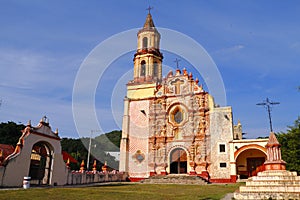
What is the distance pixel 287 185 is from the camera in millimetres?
10352

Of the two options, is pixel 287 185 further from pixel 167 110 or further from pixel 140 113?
pixel 140 113

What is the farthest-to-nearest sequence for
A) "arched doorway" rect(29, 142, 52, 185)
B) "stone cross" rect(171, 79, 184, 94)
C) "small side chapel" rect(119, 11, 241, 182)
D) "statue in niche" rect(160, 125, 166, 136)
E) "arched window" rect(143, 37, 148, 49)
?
"arched window" rect(143, 37, 148, 49) → "stone cross" rect(171, 79, 184, 94) → "statue in niche" rect(160, 125, 166, 136) → "small side chapel" rect(119, 11, 241, 182) → "arched doorway" rect(29, 142, 52, 185)

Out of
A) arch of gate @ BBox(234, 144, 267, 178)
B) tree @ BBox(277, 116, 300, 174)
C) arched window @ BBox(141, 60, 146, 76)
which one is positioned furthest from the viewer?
arched window @ BBox(141, 60, 146, 76)

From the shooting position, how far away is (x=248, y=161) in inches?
1004

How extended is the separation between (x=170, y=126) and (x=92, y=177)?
31.7ft

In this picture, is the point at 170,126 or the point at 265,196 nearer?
the point at 265,196

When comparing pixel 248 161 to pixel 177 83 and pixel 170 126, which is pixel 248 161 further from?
pixel 177 83

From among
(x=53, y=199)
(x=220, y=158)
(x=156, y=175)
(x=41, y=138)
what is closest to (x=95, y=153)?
(x=156, y=175)

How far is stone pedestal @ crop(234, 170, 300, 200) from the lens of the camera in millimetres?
9922

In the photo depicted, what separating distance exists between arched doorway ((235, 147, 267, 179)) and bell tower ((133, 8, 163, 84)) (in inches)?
476

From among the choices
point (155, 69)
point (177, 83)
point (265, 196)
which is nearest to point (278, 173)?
point (265, 196)

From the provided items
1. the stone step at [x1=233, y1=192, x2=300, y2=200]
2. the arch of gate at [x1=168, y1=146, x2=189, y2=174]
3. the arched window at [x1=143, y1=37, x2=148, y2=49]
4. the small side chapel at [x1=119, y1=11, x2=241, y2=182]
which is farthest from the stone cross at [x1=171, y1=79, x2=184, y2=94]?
the stone step at [x1=233, y1=192, x2=300, y2=200]

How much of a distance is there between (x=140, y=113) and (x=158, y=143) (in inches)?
161

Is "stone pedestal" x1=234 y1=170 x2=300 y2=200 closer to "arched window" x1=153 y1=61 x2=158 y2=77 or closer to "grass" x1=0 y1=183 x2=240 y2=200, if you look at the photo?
"grass" x1=0 y1=183 x2=240 y2=200
